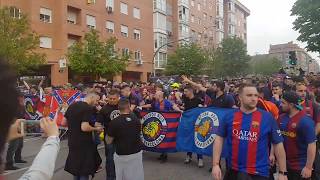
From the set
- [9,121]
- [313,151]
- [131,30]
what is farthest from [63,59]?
[9,121]

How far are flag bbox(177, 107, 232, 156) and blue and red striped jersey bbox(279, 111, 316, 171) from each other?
11.7 ft

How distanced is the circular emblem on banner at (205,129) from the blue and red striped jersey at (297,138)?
378 cm

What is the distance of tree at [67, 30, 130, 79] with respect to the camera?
32.9 metres

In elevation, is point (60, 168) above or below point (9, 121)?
below

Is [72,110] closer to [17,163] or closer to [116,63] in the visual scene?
[17,163]

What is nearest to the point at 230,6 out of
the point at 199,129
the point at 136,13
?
the point at 136,13

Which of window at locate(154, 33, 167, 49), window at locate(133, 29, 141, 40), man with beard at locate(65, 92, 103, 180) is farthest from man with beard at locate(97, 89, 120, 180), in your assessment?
window at locate(154, 33, 167, 49)

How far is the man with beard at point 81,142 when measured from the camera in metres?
6.70

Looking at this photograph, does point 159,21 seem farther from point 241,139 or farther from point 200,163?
point 241,139

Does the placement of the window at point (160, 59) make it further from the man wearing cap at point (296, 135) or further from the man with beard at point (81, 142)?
the man wearing cap at point (296, 135)

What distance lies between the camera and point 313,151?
5301 millimetres

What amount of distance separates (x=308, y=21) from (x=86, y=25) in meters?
Result: 19.9

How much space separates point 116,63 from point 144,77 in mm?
16717

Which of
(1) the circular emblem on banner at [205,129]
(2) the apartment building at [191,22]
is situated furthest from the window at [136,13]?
(1) the circular emblem on banner at [205,129]
